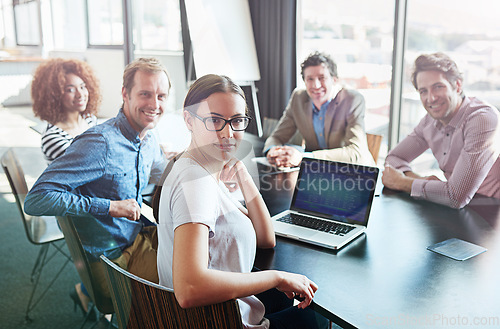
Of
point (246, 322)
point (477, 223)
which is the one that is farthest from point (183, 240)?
point (477, 223)

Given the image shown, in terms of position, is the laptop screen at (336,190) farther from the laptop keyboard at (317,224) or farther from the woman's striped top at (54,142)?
the woman's striped top at (54,142)

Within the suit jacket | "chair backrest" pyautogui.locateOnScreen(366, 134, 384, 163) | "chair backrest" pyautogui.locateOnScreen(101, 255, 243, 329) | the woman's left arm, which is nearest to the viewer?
"chair backrest" pyautogui.locateOnScreen(101, 255, 243, 329)

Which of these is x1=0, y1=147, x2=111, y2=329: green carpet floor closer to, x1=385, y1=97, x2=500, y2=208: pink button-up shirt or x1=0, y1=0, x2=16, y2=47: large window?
x1=0, y1=0, x2=16, y2=47: large window

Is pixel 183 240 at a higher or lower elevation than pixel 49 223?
higher

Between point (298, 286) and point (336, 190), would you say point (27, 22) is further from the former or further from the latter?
point (298, 286)

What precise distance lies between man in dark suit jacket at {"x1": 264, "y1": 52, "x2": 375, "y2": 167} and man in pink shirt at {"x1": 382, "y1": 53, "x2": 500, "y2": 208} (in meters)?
0.44

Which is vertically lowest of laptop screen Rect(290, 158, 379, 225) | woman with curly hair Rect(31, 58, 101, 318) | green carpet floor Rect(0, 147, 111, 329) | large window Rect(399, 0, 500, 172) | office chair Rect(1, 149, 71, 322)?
green carpet floor Rect(0, 147, 111, 329)

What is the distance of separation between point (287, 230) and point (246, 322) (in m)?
0.33

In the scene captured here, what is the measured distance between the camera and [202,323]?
0.87 metres

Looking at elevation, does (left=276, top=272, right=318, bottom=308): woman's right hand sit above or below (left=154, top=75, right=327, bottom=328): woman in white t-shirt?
below

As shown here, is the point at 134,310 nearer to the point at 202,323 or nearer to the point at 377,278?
the point at 202,323

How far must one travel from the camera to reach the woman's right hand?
0.96 meters

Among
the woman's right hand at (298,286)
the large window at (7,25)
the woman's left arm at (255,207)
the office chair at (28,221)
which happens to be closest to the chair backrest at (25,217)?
the office chair at (28,221)


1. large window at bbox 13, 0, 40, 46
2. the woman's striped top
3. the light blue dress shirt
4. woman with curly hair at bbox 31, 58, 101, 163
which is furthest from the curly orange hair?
the light blue dress shirt
